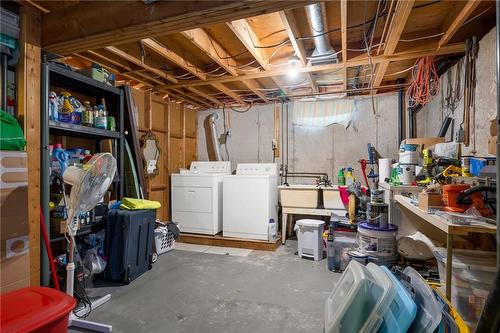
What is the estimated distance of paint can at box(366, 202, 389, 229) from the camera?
254cm

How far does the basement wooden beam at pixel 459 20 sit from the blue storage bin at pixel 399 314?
1.92m

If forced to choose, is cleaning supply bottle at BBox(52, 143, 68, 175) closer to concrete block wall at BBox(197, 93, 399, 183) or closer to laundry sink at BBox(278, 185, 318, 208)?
laundry sink at BBox(278, 185, 318, 208)

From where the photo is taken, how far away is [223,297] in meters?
2.29

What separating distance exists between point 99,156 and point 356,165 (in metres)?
3.64

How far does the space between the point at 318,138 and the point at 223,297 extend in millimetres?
2995

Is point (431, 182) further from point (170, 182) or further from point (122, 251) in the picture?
point (170, 182)

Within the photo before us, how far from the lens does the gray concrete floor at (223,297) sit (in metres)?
1.90

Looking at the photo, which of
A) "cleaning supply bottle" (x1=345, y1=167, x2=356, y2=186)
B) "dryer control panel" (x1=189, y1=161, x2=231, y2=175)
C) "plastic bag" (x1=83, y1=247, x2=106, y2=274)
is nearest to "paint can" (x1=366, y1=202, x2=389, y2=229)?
"cleaning supply bottle" (x1=345, y1=167, x2=356, y2=186)

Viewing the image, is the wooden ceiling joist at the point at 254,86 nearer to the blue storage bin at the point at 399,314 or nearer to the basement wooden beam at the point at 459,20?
the basement wooden beam at the point at 459,20

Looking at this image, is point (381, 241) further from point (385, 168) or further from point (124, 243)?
point (124, 243)

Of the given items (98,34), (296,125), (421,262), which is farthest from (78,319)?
(296,125)

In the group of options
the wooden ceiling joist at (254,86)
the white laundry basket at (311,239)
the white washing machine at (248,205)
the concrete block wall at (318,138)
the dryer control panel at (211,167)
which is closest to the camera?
the white laundry basket at (311,239)

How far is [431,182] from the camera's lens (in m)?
1.96

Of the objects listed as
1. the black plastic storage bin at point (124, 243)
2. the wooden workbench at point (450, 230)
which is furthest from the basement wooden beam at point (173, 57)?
the wooden workbench at point (450, 230)
